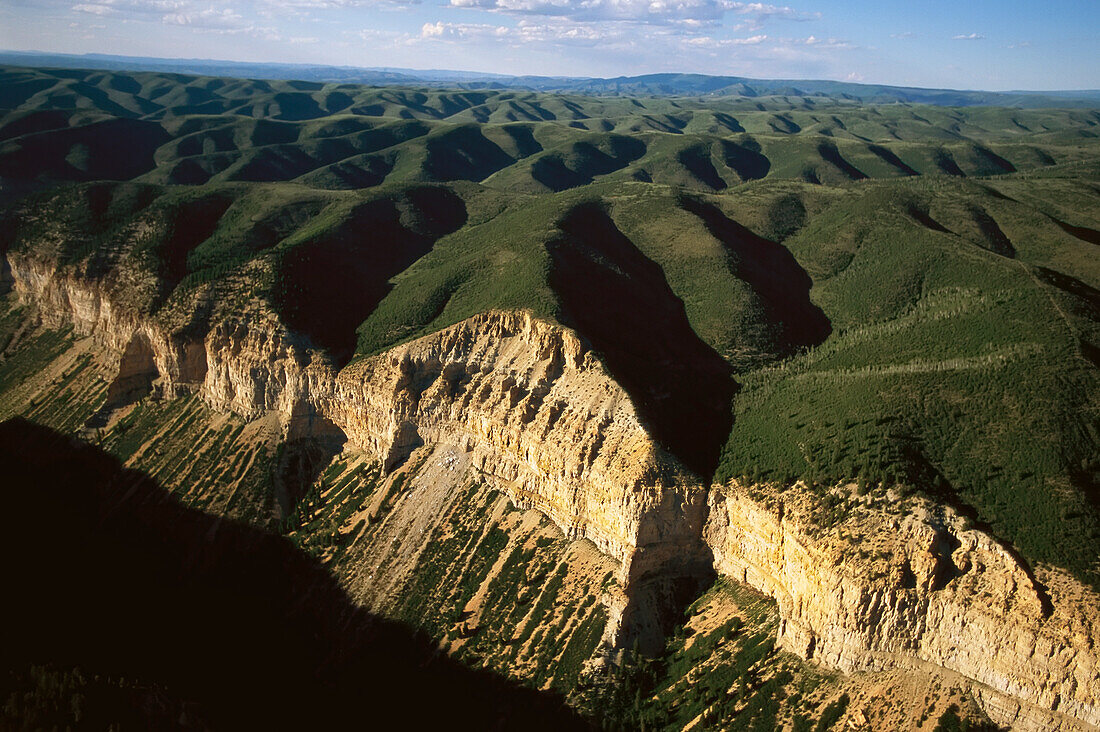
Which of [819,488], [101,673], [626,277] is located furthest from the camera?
[626,277]

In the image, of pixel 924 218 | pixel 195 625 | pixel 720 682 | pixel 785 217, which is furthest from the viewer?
pixel 785 217

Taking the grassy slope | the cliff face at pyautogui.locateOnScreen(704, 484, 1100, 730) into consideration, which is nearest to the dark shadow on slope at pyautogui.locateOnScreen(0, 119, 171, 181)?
the grassy slope

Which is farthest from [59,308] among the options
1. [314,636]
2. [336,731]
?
[336,731]

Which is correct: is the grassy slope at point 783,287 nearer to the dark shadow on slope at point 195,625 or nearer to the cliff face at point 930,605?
the cliff face at point 930,605

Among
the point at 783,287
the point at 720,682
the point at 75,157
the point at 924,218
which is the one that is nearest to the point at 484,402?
the point at 720,682

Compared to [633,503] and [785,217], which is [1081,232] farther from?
[633,503]

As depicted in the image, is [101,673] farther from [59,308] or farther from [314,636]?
[59,308]

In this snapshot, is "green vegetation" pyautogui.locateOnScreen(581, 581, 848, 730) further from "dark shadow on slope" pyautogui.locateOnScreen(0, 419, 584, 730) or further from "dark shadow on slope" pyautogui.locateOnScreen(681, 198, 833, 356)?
"dark shadow on slope" pyautogui.locateOnScreen(681, 198, 833, 356)
